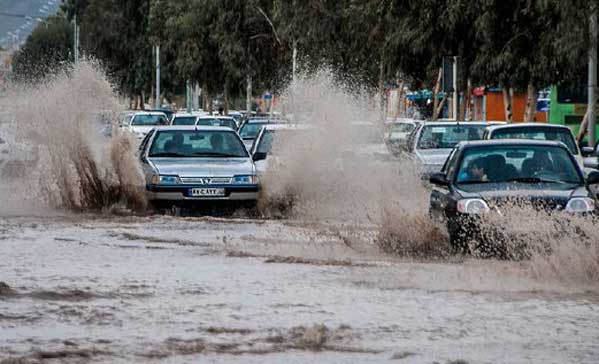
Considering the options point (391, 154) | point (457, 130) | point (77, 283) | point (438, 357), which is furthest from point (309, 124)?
point (438, 357)

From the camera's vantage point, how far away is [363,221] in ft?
76.4

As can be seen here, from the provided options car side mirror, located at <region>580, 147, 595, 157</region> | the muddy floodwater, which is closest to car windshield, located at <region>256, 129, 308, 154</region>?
car side mirror, located at <region>580, 147, 595, 157</region>

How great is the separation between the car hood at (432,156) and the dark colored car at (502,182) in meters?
9.31

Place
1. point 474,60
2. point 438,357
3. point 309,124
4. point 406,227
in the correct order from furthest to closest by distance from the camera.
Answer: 1. point 474,60
2. point 309,124
3. point 406,227
4. point 438,357

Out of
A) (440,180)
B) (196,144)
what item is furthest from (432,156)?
(440,180)

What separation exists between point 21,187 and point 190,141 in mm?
4056

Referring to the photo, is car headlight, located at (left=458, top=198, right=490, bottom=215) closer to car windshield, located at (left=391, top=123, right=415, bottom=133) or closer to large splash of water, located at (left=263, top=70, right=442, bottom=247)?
large splash of water, located at (left=263, top=70, right=442, bottom=247)

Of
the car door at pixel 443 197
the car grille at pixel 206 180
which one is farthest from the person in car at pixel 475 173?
the car grille at pixel 206 180

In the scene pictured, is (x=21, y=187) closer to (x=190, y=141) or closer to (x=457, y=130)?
(x=190, y=141)

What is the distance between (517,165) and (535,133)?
26.0 ft

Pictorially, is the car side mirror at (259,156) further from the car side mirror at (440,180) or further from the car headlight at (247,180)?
the car side mirror at (440,180)

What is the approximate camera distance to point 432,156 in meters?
28.6

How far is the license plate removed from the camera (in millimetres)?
23859

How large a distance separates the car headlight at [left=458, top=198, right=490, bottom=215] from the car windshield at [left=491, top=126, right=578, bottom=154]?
8620mm
